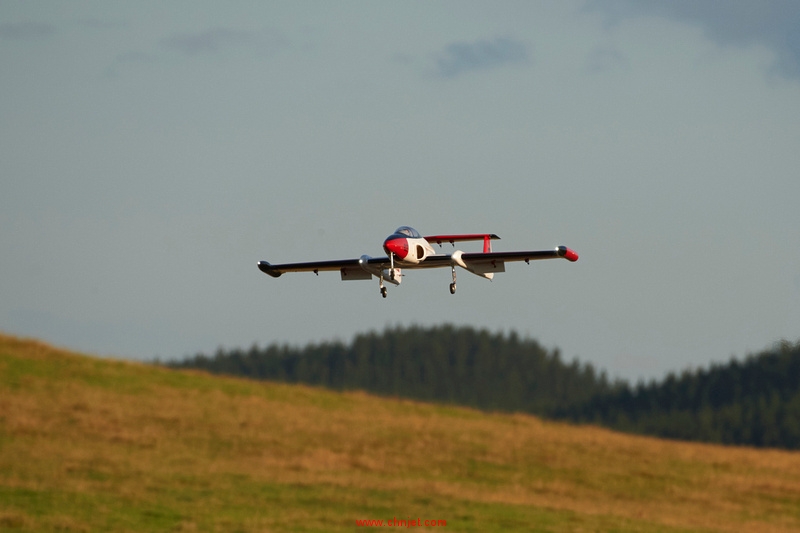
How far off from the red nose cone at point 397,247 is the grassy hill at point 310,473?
115194 millimetres

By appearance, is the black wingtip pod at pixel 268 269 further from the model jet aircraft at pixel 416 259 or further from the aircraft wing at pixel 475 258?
the aircraft wing at pixel 475 258

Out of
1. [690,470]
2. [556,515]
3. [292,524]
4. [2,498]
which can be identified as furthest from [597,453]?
[2,498]

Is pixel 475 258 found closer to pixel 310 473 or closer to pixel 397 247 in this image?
pixel 397 247

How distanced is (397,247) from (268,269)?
170 cm

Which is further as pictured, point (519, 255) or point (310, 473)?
point (310, 473)

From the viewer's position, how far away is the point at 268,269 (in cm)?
1055

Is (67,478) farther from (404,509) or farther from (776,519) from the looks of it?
(776,519)

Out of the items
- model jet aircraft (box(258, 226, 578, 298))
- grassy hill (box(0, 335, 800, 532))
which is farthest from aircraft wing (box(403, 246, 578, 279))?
grassy hill (box(0, 335, 800, 532))

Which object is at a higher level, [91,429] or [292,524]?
[91,429]

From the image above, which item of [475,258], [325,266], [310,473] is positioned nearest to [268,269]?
[325,266]

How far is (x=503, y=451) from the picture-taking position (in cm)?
18925

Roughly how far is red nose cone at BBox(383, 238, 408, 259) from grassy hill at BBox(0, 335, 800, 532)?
11519 centimetres

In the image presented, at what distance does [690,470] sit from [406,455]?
187 feet

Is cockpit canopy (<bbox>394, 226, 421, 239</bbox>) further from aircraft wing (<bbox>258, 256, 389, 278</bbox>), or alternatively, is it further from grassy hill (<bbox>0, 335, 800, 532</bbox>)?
grassy hill (<bbox>0, 335, 800, 532</bbox>)
